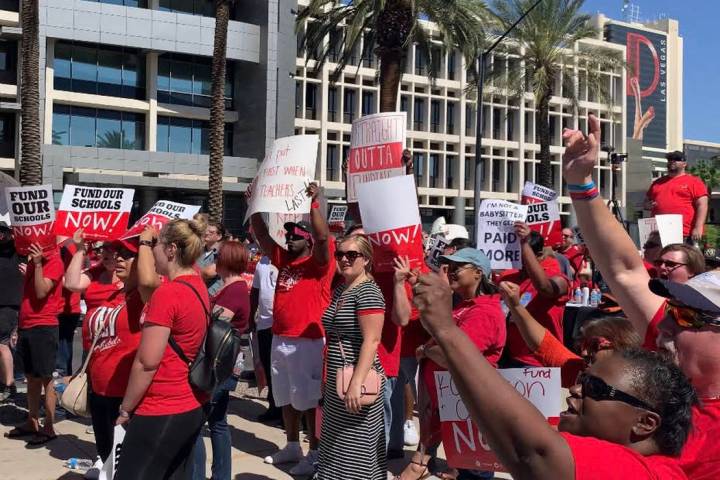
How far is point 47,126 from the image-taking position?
3177cm

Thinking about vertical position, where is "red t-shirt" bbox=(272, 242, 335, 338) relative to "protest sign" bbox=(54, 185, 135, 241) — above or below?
below

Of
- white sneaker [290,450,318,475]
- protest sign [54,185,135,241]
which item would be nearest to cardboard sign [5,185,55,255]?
protest sign [54,185,135,241]

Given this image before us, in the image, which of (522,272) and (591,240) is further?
(522,272)

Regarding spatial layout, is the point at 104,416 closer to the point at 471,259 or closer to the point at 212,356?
the point at 212,356

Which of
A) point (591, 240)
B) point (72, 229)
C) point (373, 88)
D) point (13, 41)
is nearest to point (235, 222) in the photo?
Result: point (13, 41)

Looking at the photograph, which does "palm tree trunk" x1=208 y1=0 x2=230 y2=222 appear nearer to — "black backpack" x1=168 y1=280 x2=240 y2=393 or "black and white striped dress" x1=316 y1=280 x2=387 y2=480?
"black and white striped dress" x1=316 y1=280 x2=387 y2=480

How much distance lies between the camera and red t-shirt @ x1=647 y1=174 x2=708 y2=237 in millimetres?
7684

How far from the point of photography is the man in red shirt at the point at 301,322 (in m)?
6.07

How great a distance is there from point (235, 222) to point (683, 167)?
28760mm

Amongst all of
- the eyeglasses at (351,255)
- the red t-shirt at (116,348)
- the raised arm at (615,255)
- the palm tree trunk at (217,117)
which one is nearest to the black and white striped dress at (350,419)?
the eyeglasses at (351,255)

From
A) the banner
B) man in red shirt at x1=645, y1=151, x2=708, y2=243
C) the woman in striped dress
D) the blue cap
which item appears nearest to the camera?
the woman in striped dress

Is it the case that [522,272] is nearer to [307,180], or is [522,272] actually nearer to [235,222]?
[307,180]

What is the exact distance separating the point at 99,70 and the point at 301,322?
30.3 metres

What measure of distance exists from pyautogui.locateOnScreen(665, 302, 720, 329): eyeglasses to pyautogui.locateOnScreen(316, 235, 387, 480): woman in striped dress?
224 cm
